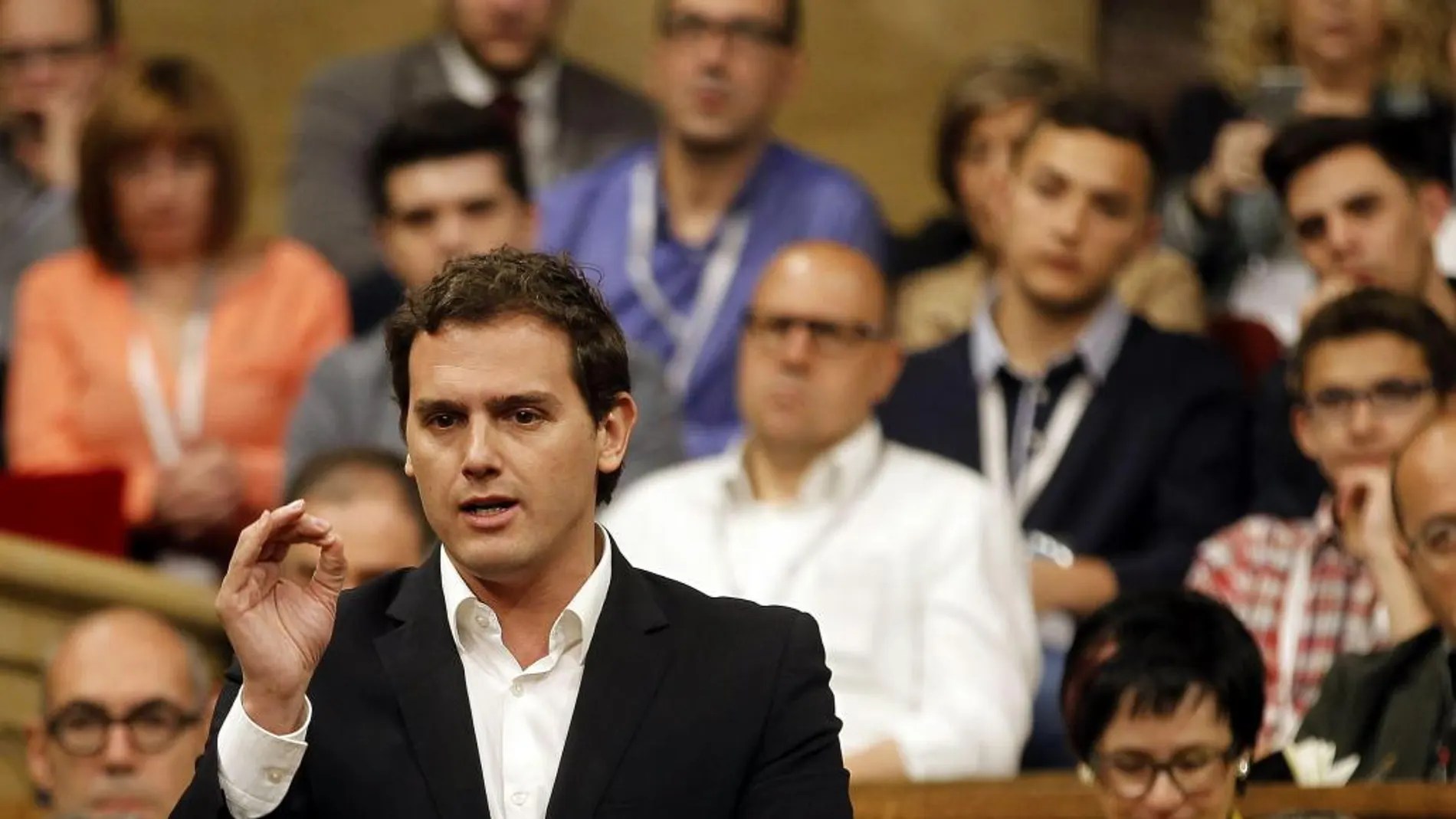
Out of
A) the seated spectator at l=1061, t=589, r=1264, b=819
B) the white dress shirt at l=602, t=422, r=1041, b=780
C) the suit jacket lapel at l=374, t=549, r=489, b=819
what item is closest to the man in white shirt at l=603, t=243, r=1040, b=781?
the white dress shirt at l=602, t=422, r=1041, b=780

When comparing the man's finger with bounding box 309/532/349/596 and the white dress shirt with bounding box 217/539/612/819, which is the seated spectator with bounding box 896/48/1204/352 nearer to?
the white dress shirt with bounding box 217/539/612/819

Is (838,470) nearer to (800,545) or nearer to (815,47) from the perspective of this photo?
(800,545)

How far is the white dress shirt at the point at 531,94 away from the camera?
5.30 m

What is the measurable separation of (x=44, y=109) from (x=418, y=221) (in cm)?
115

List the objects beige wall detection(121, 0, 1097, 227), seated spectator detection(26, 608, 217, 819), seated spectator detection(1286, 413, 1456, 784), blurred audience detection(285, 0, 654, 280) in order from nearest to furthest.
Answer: seated spectator detection(1286, 413, 1456, 784) < seated spectator detection(26, 608, 217, 819) < blurred audience detection(285, 0, 654, 280) < beige wall detection(121, 0, 1097, 227)

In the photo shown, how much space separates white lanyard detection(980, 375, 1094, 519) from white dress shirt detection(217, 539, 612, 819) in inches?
83.0

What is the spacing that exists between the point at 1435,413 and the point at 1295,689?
455 mm

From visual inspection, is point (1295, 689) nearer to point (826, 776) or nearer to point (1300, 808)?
point (1300, 808)

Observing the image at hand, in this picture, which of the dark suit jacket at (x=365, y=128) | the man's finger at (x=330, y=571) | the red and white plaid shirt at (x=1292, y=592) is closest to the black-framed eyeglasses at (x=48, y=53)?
the dark suit jacket at (x=365, y=128)

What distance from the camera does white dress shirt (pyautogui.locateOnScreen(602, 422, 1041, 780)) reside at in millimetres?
3732

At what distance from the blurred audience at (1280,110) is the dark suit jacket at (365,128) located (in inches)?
45.5

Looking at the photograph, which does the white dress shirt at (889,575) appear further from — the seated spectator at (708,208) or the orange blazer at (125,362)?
the orange blazer at (125,362)

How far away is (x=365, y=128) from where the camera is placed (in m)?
5.41

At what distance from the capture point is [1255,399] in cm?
435
